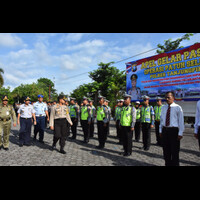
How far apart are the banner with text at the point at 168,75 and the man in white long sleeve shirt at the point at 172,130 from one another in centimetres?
742

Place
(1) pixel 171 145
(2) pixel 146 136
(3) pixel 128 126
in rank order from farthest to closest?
(2) pixel 146 136 < (3) pixel 128 126 < (1) pixel 171 145

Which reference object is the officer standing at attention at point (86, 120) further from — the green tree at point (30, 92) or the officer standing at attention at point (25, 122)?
the green tree at point (30, 92)

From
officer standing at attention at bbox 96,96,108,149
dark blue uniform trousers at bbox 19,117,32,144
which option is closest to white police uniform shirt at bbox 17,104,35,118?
dark blue uniform trousers at bbox 19,117,32,144

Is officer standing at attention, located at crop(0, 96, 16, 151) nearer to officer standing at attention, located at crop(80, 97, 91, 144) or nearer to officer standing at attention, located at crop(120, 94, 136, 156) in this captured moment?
officer standing at attention, located at crop(80, 97, 91, 144)

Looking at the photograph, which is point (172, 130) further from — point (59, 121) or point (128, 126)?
point (59, 121)

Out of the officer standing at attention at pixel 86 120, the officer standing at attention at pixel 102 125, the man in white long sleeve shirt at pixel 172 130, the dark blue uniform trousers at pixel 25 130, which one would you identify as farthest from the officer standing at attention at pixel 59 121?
the man in white long sleeve shirt at pixel 172 130

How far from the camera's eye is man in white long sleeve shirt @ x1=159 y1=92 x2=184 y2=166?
3.82 meters

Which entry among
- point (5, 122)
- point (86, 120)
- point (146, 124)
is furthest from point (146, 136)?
point (5, 122)

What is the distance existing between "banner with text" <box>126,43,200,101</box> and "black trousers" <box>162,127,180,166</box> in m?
7.59

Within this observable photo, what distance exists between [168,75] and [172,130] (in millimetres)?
8855

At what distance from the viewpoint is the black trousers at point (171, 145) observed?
150 inches

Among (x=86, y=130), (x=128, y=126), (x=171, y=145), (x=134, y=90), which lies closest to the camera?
(x=171, y=145)

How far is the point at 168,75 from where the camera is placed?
11734 millimetres

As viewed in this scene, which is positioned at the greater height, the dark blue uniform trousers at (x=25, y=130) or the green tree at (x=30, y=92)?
the green tree at (x=30, y=92)
